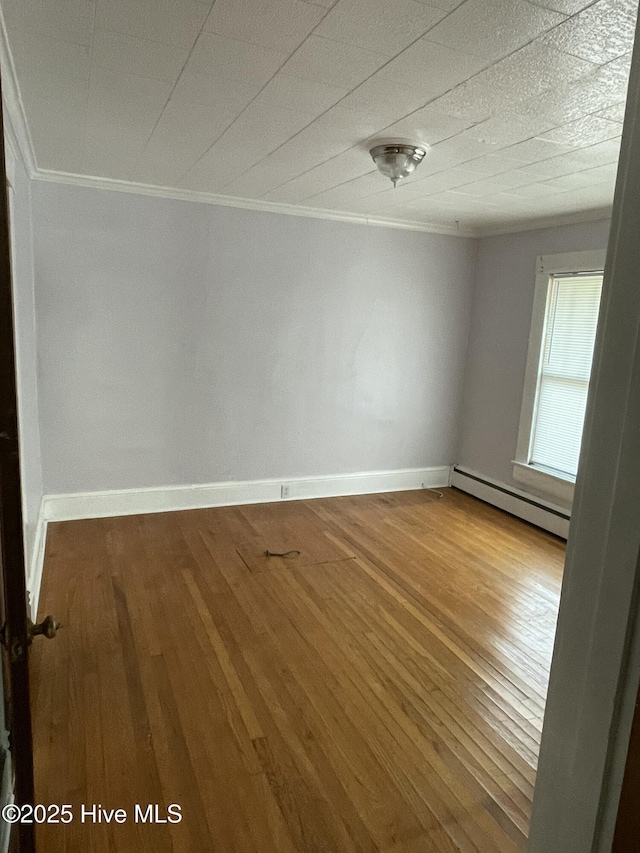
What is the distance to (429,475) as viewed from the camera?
512 centimetres

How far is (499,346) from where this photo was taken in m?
4.65

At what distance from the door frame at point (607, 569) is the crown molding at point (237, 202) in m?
3.59

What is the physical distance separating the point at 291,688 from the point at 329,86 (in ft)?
7.58

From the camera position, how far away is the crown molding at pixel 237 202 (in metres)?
3.50

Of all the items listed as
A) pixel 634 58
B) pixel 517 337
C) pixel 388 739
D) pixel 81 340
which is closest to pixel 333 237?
pixel 517 337

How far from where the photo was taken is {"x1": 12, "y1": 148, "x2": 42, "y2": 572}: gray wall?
2693 millimetres

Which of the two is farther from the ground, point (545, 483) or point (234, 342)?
point (234, 342)

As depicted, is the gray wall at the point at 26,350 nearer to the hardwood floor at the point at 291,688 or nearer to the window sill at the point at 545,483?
the hardwood floor at the point at 291,688

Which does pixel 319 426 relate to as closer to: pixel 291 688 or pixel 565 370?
pixel 565 370

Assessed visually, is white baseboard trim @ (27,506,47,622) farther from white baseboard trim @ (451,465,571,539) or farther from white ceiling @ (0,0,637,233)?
white baseboard trim @ (451,465,571,539)

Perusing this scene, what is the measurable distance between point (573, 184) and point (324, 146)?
4.83 ft

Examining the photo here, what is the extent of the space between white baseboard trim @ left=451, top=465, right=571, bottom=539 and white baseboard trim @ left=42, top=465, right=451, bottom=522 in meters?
0.22

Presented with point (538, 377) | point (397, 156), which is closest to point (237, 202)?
point (397, 156)

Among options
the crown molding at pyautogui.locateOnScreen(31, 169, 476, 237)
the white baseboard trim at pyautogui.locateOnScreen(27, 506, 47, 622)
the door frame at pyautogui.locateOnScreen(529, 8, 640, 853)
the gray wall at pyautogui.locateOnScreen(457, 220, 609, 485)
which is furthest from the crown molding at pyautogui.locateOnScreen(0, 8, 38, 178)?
the gray wall at pyautogui.locateOnScreen(457, 220, 609, 485)
